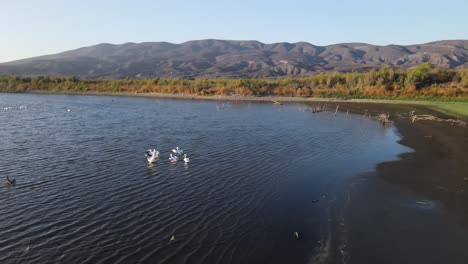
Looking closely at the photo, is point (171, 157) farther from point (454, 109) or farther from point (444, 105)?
point (444, 105)


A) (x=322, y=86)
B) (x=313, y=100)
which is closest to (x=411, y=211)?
(x=313, y=100)

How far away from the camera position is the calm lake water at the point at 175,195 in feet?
30.5

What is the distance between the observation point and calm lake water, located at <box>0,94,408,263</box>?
9.29 m

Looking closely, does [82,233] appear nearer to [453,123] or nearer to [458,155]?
[458,155]

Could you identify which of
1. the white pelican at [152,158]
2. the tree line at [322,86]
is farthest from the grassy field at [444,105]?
the white pelican at [152,158]

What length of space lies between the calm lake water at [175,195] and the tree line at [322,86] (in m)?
34.6

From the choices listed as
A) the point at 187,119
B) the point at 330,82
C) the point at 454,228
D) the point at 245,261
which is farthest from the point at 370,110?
the point at 245,261

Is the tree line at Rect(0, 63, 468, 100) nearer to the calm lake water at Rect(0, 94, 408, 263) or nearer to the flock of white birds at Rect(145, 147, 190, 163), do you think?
the calm lake water at Rect(0, 94, 408, 263)

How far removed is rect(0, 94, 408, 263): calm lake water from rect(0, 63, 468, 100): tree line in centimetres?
3457

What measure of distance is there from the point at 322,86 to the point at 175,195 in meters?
59.0

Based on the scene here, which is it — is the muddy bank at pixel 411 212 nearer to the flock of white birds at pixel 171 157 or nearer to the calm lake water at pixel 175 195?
the calm lake water at pixel 175 195

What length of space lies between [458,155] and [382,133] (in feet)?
28.0

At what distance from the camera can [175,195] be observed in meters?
13.0

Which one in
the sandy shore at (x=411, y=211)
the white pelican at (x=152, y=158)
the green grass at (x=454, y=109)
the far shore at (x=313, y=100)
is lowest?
the far shore at (x=313, y=100)
